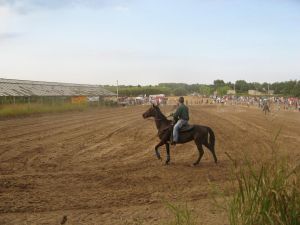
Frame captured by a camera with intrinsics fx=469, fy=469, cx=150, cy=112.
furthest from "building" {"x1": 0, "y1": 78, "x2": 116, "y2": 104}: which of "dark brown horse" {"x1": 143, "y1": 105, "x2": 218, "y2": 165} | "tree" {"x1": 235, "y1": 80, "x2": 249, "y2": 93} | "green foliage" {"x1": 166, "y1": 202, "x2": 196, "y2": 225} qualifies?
"tree" {"x1": 235, "y1": 80, "x2": 249, "y2": 93}

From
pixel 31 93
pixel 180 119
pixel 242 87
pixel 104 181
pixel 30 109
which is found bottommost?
pixel 242 87

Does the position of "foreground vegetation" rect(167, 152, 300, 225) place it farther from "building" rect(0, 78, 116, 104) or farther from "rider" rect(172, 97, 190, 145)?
"building" rect(0, 78, 116, 104)

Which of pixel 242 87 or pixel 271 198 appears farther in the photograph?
pixel 242 87

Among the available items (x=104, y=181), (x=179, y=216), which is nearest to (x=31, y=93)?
(x=104, y=181)

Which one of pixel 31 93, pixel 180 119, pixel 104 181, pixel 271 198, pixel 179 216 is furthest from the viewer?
pixel 31 93

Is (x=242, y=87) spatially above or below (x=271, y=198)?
below

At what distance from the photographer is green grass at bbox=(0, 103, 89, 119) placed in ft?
135

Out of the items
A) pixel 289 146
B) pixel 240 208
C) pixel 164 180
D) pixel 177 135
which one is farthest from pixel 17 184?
pixel 289 146

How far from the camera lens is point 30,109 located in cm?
4556

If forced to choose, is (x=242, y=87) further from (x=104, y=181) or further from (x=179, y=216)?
(x=179, y=216)

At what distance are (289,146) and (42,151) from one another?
10397 millimetres

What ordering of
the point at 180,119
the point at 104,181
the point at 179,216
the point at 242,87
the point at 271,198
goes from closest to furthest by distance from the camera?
the point at 271,198, the point at 179,216, the point at 104,181, the point at 180,119, the point at 242,87

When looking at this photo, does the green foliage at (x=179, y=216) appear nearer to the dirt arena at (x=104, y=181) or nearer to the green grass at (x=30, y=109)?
the dirt arena at (x=104, y=181)

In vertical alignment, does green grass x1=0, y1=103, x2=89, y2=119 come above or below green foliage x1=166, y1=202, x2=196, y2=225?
below
